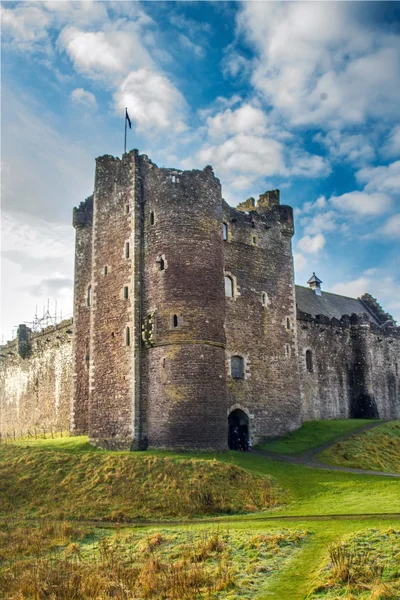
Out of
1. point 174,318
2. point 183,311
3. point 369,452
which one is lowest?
point 369,452

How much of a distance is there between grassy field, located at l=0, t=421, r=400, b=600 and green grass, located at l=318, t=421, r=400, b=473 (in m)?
3.29

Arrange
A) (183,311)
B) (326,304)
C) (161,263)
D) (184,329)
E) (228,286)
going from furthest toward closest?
(326,304) < (228,286) < (161,263) < (183,311) < (184,329)

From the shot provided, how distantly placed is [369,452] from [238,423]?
7076 millimetres

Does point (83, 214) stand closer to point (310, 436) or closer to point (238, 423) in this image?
point (238, 423)

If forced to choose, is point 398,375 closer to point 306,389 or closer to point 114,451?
point 306,389

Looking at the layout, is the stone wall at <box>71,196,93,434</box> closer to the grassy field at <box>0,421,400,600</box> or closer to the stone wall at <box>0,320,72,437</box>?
the stone wall at <box>0,320,72,437</box>

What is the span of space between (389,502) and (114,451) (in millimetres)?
12910

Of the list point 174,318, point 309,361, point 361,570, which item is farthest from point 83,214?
point 361,570

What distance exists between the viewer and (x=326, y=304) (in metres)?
52.6

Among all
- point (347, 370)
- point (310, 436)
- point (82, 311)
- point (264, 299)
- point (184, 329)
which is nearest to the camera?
point (184, 329)

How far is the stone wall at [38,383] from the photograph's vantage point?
40.2 meters

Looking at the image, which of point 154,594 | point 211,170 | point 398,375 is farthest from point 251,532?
point 398,375

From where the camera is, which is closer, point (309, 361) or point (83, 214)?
point (83, 214)

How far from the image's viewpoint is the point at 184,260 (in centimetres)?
2931
